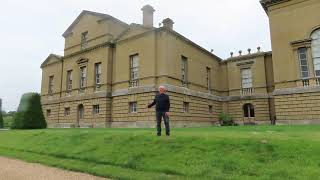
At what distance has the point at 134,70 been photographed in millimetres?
27672

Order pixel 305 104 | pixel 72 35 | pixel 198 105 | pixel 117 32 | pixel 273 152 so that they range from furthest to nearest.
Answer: pixel 72 35 → pixel 117 32 → pixel 198 105 → pixel 305 104 → pixel 273 152

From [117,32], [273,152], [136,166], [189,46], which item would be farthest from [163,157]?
[117,32]

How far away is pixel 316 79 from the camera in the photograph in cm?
2297

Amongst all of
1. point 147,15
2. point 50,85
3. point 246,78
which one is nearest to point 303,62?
point 246,78

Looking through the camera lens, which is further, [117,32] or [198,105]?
[117,32]

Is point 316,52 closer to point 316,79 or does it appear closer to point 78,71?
point 316,79

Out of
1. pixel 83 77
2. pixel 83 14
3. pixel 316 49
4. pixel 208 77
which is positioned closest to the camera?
pixel 316 49

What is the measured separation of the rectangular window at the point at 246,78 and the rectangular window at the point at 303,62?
10.1 meters

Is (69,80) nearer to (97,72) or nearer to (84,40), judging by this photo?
(84,40)

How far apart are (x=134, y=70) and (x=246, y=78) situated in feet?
47.4

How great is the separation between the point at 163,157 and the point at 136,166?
91 cm

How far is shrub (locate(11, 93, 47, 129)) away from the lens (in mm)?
26547

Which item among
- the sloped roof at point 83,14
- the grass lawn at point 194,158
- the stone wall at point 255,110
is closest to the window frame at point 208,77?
the stone wall at point 255,110

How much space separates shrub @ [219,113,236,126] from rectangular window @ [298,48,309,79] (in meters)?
10.5
